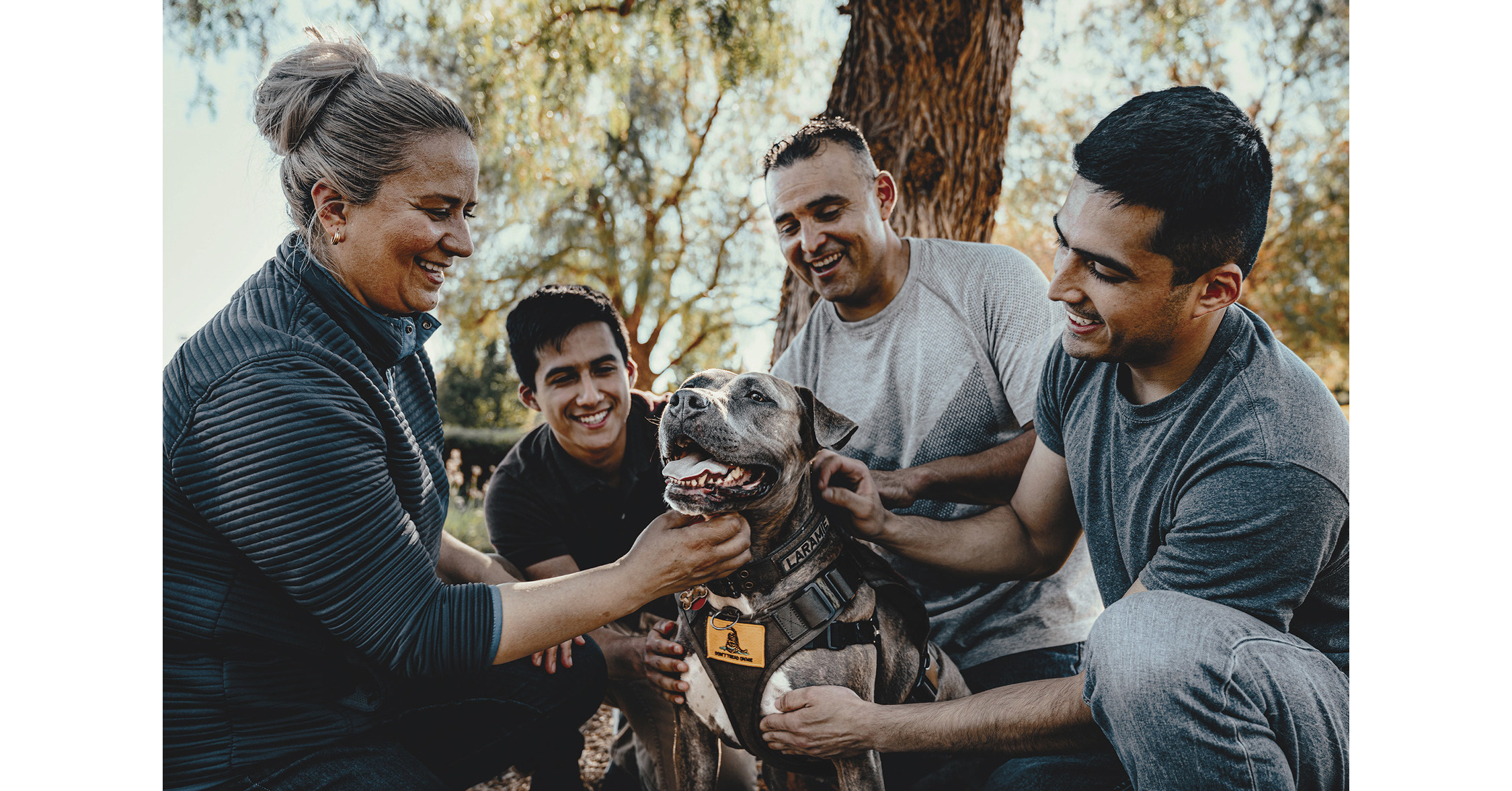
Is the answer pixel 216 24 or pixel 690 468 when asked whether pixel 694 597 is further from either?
pixel 216 24

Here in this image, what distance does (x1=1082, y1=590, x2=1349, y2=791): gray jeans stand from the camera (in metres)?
2.01

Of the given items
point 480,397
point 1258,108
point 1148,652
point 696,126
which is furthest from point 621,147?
point 1148,652

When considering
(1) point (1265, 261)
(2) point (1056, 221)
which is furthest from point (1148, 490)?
(1) point (1265, 261)

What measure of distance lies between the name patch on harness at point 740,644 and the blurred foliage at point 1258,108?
5164mm

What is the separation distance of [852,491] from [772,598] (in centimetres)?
57

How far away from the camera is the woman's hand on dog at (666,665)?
2842mm

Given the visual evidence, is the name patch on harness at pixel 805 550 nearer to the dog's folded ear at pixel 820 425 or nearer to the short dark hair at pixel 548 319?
the dog's folded ear at pixel 820 425

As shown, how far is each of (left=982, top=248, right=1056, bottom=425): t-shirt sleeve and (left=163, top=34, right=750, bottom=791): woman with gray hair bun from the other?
1.51 m

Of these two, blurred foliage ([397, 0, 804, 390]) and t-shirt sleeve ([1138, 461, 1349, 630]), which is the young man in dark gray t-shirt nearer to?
t-shirt sleeve ([1138, 461, 1349, 630])

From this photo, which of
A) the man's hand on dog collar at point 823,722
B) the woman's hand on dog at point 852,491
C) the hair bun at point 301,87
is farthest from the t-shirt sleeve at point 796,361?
the hair bun at point 301,87

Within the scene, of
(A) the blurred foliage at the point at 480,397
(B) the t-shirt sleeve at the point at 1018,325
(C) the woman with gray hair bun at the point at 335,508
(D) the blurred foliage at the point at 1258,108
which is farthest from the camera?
(A) the blurred foliage at the point at 480,397

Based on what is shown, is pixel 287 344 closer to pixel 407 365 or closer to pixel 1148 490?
pixel 407 365

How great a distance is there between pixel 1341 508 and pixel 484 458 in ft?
47.0

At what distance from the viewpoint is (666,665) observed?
113 inches
